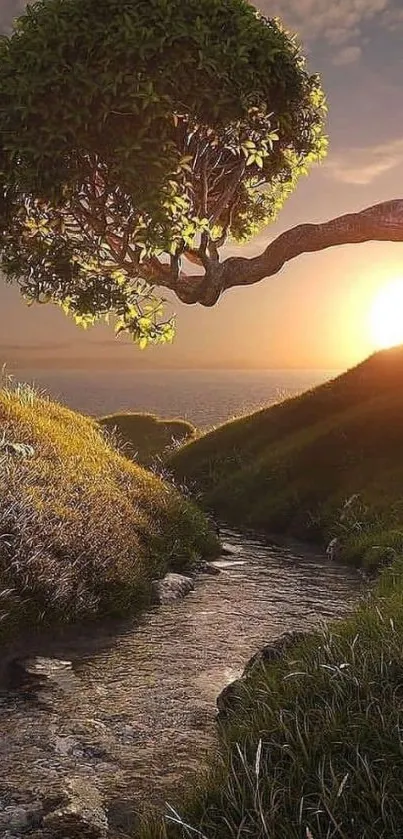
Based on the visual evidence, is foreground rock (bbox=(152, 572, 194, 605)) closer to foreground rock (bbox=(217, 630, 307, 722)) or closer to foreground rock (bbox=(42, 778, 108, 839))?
foreground rock (bbox=(217, 630, 307, 722))

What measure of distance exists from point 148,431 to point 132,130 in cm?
3772

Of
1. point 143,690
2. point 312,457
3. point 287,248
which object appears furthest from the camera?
point 312,457

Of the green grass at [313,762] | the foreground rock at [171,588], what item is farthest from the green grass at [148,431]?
the green grass at [313,762]

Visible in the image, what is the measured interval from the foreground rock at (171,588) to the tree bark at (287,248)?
608cm

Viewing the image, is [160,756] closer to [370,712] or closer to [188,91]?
[370,712]

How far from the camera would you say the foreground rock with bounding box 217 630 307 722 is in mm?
9258

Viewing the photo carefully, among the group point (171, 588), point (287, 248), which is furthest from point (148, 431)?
point (287, 248)

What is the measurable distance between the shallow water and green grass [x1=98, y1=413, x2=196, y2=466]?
27647 mm

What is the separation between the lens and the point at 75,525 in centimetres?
1569

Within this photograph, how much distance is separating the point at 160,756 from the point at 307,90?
41.8ft

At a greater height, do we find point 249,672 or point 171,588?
point 249,672

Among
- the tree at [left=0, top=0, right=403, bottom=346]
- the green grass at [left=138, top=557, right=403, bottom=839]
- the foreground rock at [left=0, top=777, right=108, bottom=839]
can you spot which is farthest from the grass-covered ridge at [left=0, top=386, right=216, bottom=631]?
the green grass at [left=138, top=557, right=403, bottom=839]

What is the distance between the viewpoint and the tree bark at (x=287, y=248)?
15.0 metres

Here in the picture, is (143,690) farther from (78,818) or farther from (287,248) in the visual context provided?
(287,248)
